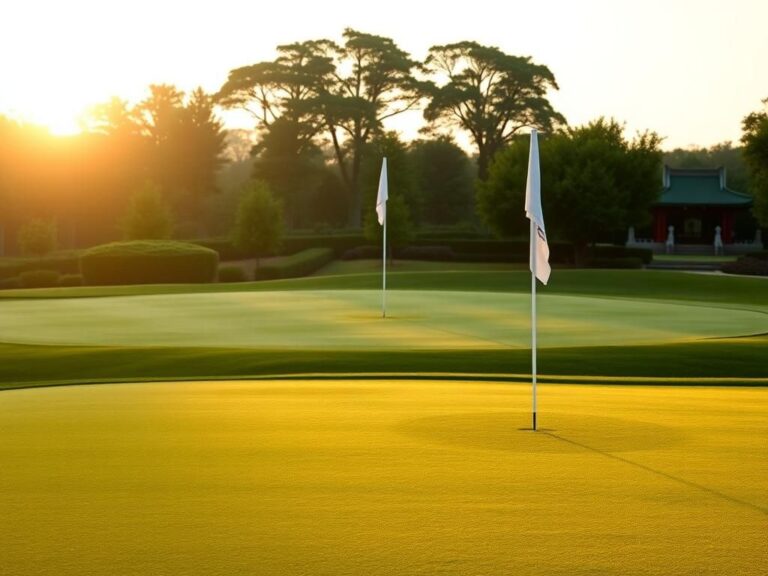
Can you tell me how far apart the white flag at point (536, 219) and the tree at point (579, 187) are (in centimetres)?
5218

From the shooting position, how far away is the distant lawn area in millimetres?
15766

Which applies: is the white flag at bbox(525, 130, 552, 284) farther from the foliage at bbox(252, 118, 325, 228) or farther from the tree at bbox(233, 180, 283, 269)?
the foliage at bbox(252, 118, 325, 228)

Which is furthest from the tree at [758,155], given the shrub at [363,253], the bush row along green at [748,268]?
the shrub at [363,253]

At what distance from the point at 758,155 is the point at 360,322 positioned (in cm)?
4264

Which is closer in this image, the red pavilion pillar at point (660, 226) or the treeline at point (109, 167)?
the treeline at point (109, 167)

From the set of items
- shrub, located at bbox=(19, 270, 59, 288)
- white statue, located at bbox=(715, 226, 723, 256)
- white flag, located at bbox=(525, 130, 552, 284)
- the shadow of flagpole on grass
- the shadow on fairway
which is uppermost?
white flag, located at bbox=(525, 130, 552, 284)

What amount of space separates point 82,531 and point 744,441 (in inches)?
196

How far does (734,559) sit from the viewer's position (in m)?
4.82

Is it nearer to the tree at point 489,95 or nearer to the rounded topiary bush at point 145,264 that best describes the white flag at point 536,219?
Answer: the rounded topiary bush at point 145,264

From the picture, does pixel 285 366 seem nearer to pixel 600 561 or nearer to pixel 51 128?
pixel 600 561

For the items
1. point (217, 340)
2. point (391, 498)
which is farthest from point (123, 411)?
point (217, 340)

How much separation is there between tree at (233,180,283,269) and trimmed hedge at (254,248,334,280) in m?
1.52

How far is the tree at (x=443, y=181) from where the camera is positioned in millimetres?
91438

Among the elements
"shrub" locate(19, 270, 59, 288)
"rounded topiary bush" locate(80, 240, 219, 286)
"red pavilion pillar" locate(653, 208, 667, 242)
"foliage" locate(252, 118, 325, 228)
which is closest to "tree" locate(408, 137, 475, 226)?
"foliage" locate(252, 118, 325, 228)
